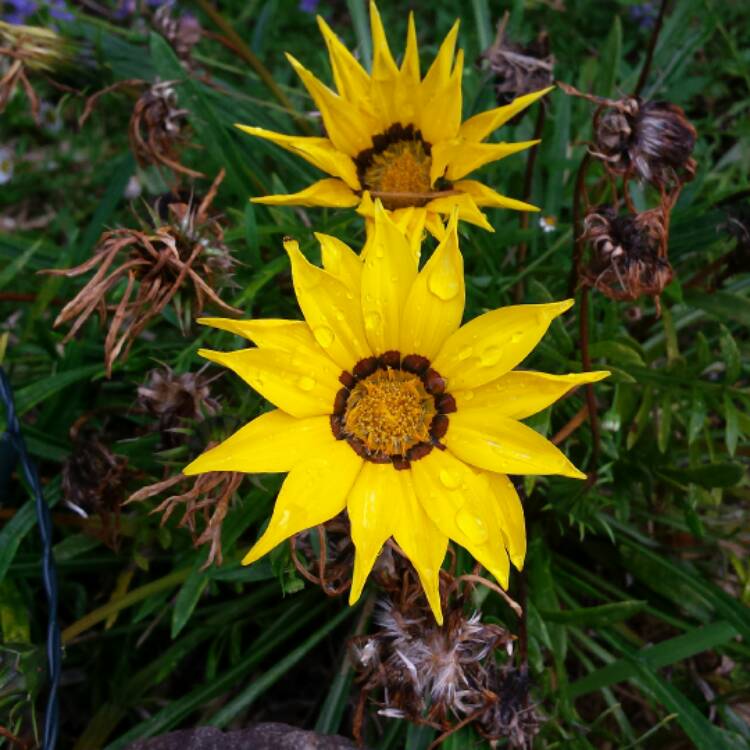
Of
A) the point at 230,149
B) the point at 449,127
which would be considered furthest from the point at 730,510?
the point at 230,149

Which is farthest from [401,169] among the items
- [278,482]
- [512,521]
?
[512,521]

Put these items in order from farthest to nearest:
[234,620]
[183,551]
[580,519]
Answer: [234,620]
[183,551]
[580,519]

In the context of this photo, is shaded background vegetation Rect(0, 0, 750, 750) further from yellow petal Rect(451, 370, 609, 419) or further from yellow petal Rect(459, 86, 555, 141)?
yellow petal Rect(451, 370, 609, 419)

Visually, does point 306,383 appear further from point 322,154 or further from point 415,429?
point 322,154

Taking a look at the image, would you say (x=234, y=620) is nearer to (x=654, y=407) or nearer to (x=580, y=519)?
(x=580, y=519)

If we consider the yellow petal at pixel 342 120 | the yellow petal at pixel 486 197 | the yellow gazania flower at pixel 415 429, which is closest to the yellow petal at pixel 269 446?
the yellow gazania flower at pixel 415 429
